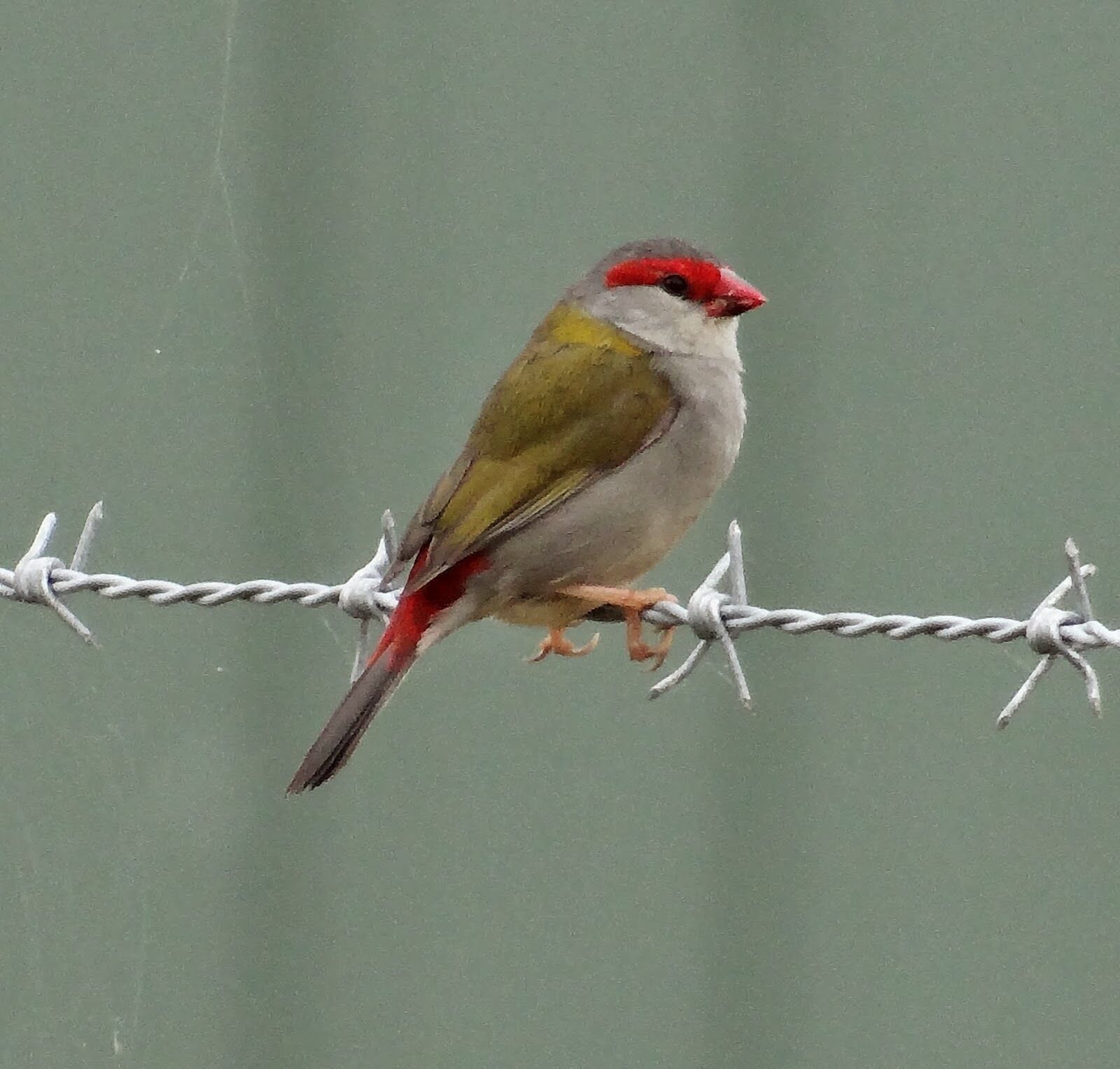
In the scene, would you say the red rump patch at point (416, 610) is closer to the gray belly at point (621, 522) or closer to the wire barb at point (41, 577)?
the gray belly at point (621, 522)

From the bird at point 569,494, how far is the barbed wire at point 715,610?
7 cm

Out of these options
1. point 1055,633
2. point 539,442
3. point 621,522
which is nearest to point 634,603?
point 621,522

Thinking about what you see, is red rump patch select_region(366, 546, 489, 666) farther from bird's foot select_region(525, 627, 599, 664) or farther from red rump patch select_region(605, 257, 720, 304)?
red rump patch select_region(605, 257, 720, 304)

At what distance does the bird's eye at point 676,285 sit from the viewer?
131 inches

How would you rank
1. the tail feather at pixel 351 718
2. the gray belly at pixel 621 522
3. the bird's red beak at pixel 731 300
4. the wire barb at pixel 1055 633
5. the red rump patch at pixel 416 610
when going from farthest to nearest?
the bird's red beak at pixel 731 300 < the gray belly at pixel 621 522 < the red rump patch at pixel 416 610 < the tail feather at pixel 351 718 < the wire barb at pixel 1055 633

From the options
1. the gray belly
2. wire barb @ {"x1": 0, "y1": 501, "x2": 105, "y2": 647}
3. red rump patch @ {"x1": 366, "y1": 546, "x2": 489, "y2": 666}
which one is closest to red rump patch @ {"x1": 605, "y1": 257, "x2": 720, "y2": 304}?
the gray belly

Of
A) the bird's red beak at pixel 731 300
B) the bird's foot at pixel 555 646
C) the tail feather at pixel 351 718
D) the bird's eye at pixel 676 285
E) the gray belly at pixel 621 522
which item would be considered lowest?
the tail feather at pixel 351 718

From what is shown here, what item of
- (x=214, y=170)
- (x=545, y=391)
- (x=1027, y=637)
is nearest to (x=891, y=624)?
(x=1027, y=637)

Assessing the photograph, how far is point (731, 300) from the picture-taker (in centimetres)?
329

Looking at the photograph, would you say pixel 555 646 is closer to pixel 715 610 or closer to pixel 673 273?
pixel 673 273

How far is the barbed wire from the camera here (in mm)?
Result: 2166

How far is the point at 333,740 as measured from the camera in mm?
2727

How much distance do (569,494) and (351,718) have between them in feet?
1.76

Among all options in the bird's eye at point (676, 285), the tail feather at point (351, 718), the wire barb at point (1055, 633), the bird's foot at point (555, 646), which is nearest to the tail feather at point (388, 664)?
the tail feather at point (351, 718)
